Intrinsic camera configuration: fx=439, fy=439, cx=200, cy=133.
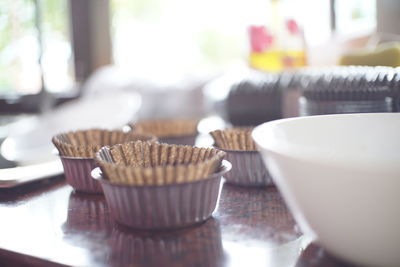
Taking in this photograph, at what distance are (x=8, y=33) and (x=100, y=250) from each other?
3051mm

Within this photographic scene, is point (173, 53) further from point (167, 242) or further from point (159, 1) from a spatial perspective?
point (167, 242)

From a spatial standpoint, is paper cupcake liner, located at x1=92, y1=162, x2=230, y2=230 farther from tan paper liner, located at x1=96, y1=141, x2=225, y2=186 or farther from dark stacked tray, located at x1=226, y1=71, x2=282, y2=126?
dark stacked tray, located at x1=226, y1=71, x2=282, y2=126

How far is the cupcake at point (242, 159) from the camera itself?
603 millimetres

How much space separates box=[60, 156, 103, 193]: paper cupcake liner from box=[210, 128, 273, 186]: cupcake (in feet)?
0.60

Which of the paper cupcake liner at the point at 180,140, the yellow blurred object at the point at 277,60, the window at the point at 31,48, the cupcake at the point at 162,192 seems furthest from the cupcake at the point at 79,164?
the window at the point at 31,48

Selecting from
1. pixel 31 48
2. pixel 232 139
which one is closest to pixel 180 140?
pixel 232 139

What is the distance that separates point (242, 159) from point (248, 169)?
2 cm

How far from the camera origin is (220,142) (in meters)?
0.66

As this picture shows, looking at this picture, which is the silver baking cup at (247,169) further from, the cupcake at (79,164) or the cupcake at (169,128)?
the cupcake at (169,128)

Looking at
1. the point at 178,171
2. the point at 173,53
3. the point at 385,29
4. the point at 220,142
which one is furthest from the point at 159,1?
the point at 178,171

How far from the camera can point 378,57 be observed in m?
0.82

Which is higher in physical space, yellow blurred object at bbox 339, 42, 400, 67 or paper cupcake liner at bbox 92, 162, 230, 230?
yellow blurred object at bbox 339, 42, 400, 67

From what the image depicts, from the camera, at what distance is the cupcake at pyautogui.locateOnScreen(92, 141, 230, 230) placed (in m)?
0.44

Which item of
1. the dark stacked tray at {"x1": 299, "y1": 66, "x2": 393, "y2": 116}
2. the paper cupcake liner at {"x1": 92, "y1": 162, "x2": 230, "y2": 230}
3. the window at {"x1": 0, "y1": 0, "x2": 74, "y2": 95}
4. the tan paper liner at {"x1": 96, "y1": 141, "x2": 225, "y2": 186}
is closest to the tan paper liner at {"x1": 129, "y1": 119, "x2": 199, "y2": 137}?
the dark stacked tray at {"x1": 299, "y1": 66, "x2": 393, "y2": 116}
